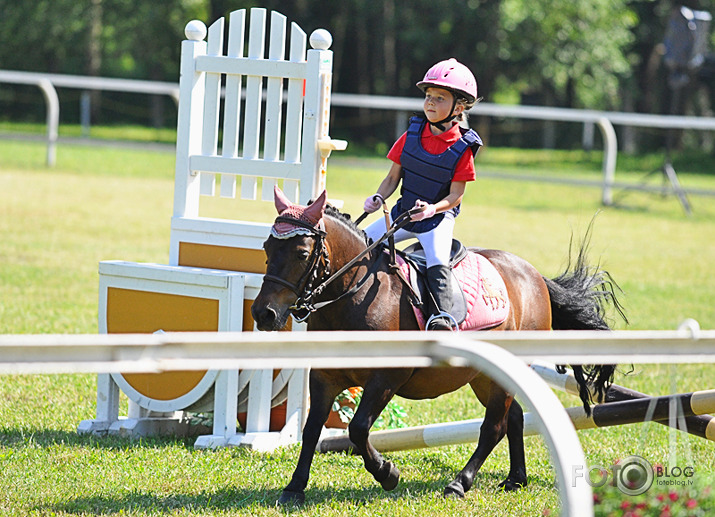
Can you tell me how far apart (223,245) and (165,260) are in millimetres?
7207

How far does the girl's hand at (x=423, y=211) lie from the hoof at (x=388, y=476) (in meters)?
1.25

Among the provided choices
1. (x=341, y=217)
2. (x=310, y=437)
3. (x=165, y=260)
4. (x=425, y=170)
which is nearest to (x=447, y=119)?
(x=425, y=170)

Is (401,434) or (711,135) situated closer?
(401,434)

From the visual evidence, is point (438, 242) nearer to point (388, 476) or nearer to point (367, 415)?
point (367, 415)

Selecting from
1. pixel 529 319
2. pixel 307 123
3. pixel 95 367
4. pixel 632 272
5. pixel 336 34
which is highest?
pixel 336 34

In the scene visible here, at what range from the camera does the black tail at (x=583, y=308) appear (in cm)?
543

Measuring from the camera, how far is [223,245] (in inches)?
231

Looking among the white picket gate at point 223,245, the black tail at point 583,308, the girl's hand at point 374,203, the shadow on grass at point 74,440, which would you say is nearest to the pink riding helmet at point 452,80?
the girl's hand at point 374,203

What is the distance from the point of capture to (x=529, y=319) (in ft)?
17.3

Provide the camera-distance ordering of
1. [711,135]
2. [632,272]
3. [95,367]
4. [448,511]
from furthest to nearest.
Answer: [711,135] → [632,272] → [448,511] → [95,367]

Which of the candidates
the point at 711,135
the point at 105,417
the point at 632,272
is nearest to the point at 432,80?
the point at 105,417

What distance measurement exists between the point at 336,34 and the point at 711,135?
17390 millimetres

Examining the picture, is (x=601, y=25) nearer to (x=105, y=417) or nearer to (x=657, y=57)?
(x=657, y=57)

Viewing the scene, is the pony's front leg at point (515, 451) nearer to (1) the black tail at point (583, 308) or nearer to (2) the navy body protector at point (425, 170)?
(1) the black tail at point (583, 308)
